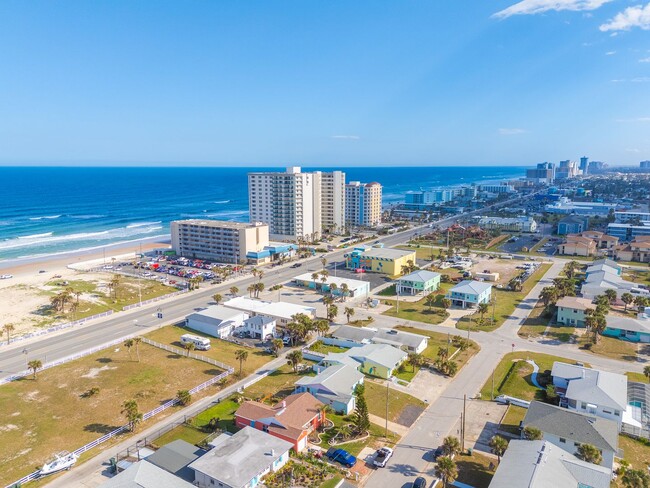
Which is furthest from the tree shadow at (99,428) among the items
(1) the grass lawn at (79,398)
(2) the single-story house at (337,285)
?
(2) the single-story house at (337,285)

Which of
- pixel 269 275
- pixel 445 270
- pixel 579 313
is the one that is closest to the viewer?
pixel 579 313

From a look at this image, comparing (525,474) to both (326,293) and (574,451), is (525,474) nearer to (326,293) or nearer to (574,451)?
(574,451)

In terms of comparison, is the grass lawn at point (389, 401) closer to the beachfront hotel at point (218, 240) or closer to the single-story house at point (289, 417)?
the single-story house at point (289, 417)

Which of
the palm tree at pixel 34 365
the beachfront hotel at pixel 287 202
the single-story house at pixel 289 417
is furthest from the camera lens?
the beachfront hotel at pixel 287 202

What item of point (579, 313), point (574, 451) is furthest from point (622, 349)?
point (574, 451)

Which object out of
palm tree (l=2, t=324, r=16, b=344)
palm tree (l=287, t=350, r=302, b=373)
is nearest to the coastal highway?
palm tree (l=2, t=324, r=16, b=344)

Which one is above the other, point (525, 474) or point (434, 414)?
point (525, 474)
